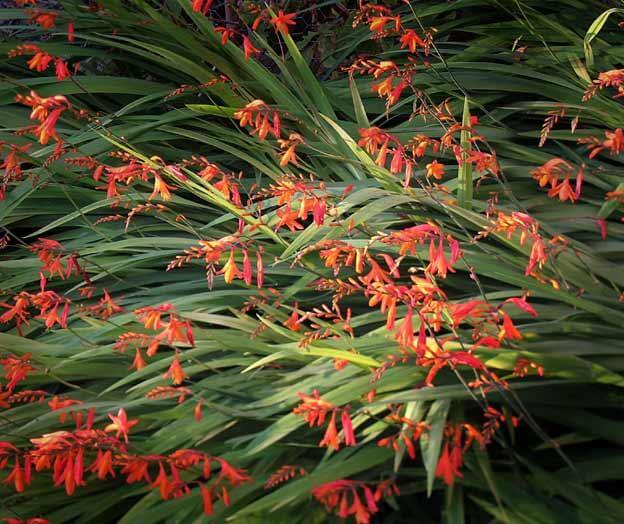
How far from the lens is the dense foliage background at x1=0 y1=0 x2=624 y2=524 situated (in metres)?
1.44

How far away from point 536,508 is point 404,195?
0.68 metres

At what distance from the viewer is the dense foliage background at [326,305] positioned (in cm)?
144

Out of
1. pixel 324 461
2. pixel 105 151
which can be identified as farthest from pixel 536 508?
pixel 105 151

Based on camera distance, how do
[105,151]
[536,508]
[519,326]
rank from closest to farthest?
1. [536,508]
2. [519,326]
3. [105,151]

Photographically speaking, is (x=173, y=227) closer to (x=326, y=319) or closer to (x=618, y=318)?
(x=326, y=319)

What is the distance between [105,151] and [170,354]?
0.78 meters

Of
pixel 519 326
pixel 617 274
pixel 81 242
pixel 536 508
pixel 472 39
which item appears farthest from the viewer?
pixel 472 39

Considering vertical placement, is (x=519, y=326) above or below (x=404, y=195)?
below

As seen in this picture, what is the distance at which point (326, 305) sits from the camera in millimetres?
1908

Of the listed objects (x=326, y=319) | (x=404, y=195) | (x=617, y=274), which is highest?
(x=404, y=195)

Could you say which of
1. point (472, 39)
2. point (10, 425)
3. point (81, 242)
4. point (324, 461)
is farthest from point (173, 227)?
point (472, 39)

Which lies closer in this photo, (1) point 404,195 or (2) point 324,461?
(2) point 324,461

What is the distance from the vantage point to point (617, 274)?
1707 mm

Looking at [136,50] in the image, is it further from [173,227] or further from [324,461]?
[324,461]
